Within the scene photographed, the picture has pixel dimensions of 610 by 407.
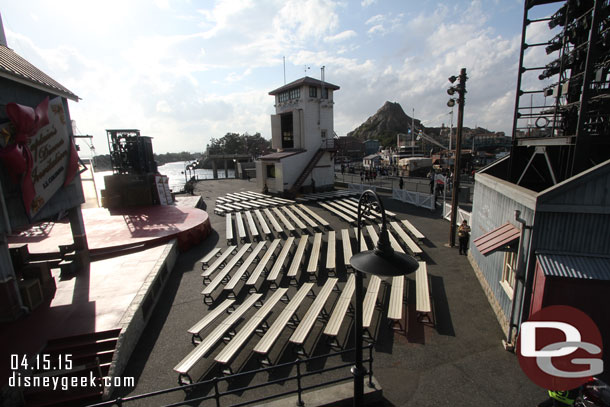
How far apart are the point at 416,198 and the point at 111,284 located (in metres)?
20.9

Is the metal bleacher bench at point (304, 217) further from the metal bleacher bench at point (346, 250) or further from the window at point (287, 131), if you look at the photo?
the window at point (287, 131)

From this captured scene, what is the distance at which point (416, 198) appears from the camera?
23.2 meters

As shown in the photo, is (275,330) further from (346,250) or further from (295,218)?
(295,218)

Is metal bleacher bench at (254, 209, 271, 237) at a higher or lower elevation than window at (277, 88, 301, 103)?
lower

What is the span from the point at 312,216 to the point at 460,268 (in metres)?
9.93

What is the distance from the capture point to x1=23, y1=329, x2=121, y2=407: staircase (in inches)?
231

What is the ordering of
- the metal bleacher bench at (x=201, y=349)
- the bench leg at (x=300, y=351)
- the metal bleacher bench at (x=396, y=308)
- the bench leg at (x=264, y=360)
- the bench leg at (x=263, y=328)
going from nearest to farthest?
the metal bleacher bench at (x=201, y=349), the bench leg at (x=264, y=360), the bench leg at (x=300, y=351), the metal bleacher bench at (x=396, y=308), the bench leg at (x=263, y=328)

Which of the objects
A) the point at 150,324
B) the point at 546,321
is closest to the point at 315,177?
the point at 150,324

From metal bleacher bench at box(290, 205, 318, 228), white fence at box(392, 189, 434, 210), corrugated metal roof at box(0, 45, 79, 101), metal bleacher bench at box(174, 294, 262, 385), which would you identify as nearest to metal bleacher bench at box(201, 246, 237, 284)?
metal bleacher bench at box(174, 294, 262, 385)

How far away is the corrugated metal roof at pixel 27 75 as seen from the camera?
7.59m

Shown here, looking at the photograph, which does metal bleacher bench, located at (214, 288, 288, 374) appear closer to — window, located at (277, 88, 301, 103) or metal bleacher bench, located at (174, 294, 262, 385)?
metal bleacher bench, located at (174, 294, 262, 385)

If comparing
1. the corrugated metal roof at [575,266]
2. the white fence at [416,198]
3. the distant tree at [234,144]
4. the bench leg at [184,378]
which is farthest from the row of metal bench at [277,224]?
the distant tree at [234,144]

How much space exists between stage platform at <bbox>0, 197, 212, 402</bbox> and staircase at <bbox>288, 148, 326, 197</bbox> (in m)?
12.1

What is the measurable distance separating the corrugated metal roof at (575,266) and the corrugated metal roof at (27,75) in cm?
1368
